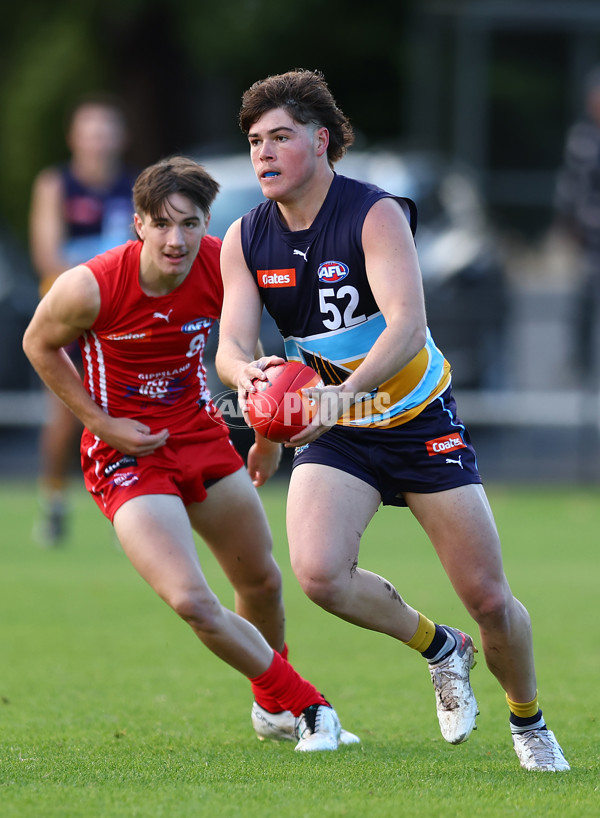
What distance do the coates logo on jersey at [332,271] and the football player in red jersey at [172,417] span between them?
59 centimetres

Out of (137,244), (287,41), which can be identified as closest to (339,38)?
(287,41)

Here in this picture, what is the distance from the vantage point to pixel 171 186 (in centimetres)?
473

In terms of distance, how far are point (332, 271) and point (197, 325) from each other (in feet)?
2.57

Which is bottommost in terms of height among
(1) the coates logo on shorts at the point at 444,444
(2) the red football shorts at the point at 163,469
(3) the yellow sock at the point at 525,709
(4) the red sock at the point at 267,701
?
(4) the red sock at the point at 267,701

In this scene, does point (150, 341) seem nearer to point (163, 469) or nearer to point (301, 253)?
point (163, 469)

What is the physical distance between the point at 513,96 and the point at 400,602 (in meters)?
17.5

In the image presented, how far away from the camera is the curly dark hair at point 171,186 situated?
4.74 metres

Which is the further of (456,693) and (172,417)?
(172,417)

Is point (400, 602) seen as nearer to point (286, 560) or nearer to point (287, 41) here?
point (286, 560)

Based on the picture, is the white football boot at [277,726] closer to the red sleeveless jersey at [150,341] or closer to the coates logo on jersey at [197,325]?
the red sleeveless jersey at [150,341]

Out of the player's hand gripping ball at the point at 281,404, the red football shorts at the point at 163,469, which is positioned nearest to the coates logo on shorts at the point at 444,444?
the player's hand gripping ball at the point at 281,404

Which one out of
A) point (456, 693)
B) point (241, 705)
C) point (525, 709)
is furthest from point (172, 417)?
point (525, 709)

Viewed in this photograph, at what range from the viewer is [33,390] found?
46.0 ft

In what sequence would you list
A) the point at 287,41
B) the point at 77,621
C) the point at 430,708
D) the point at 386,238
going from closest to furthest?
the point at 386,238
the point at 430,708
the point at 77,621
the point at 287,41
